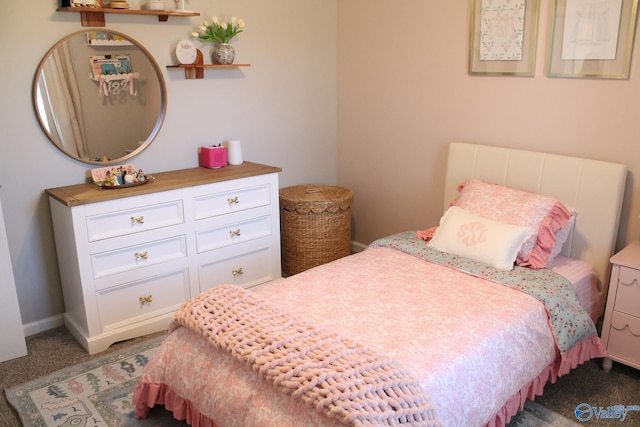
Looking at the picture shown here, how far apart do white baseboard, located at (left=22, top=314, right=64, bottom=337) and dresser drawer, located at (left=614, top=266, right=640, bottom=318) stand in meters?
2.90

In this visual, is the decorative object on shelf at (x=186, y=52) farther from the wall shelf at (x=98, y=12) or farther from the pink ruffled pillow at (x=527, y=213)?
the pink ruffled pillow at (x=527, y=213)

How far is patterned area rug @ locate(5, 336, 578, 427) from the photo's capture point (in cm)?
229

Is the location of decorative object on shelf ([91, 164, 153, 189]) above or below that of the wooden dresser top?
above

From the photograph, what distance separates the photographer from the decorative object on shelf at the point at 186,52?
3203 mm

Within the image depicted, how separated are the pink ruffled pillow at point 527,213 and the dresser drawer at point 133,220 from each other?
1.57 metres

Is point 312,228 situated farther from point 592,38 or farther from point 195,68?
point 592,38

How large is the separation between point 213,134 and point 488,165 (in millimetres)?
1706

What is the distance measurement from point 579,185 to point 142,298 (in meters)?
2.35

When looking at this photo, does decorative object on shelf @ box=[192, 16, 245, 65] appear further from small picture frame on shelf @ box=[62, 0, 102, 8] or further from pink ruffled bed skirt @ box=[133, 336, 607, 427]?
pink ruffled bed skirt @ box=[133, 336, 607, 427]

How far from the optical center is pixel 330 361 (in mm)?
1735

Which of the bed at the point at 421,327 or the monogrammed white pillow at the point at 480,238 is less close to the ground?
the monogrammed white pillow at the point at 480,238

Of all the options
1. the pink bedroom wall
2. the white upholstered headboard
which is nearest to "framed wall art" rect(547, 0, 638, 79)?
the pink bedroom wall

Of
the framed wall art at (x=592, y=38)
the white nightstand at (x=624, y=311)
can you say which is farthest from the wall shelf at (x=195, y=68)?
the white nightstand at (x=624, y=311)

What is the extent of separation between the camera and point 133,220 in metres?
2.84
